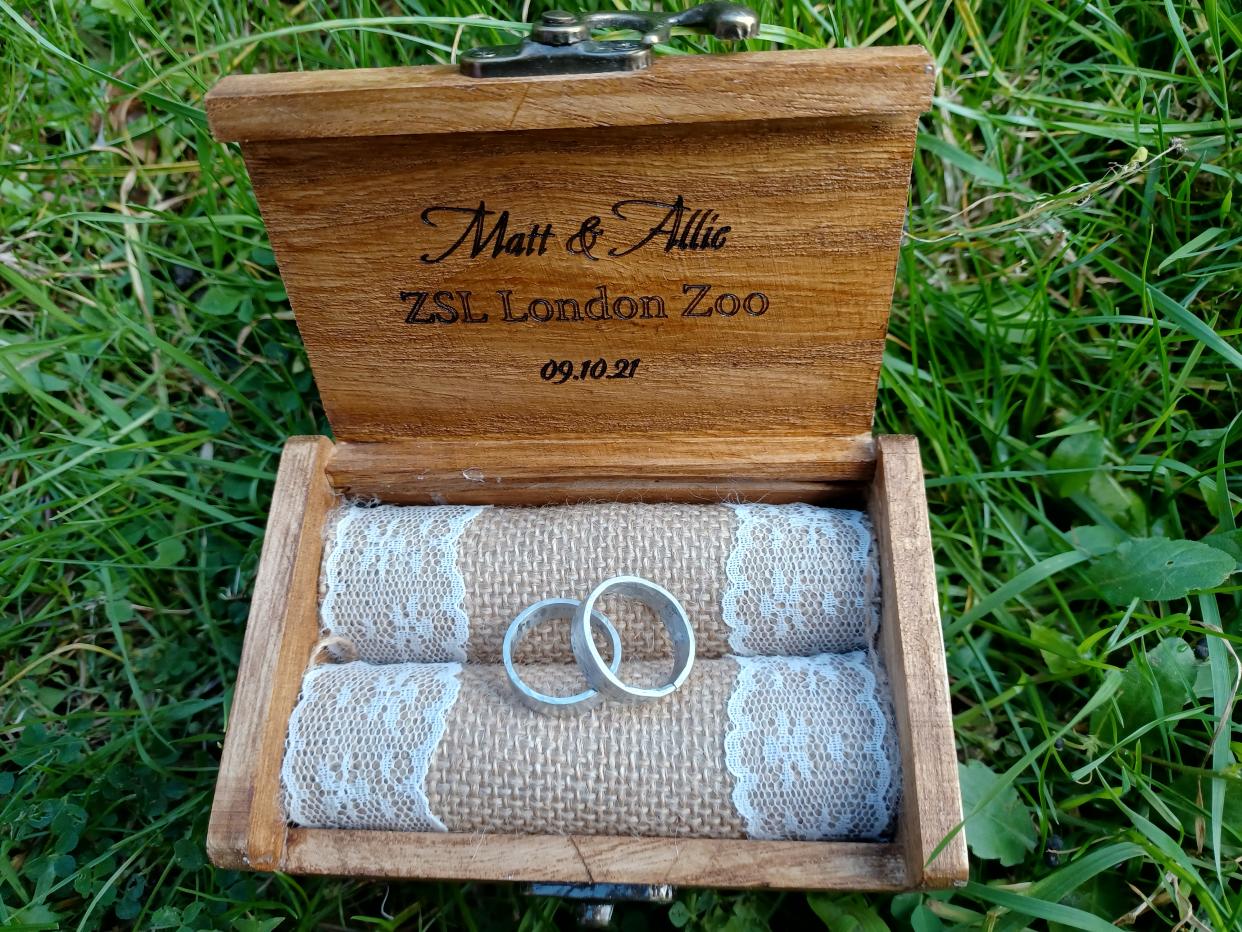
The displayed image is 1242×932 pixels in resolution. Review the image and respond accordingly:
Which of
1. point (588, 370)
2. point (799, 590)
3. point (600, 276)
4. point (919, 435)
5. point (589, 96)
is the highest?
point (589, 96)

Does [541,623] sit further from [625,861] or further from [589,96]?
[589,96]

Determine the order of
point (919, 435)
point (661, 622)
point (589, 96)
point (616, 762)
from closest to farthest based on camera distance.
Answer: point (589, 96) → point (616, 762) → point (661, 622) → point (919, 435)

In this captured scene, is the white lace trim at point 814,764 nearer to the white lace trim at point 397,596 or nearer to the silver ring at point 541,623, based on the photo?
the silver ring at point 541,623

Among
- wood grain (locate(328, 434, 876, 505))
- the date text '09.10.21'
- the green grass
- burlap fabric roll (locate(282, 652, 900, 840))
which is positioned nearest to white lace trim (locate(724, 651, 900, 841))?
burlap fabric roll (locate(282, 652, 900, 840))

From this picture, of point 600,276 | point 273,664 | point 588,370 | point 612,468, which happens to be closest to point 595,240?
point 600,276

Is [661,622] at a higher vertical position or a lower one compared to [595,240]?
lower
